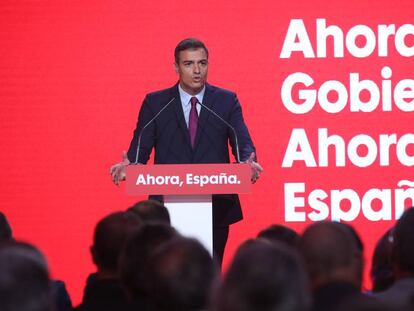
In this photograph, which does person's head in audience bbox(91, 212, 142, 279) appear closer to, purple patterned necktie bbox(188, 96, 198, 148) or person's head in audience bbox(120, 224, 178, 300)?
person's head in audience bbox(120, 224, 178, 300)

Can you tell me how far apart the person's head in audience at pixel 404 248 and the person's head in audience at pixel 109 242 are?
78 centimetres

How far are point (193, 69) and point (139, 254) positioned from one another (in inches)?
98.8

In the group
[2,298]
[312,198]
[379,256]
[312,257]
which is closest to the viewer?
[2,298]

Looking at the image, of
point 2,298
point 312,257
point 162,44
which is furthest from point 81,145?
point 2,298

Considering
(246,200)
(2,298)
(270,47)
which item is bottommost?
(246,200)

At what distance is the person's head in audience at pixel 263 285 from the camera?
1888 millimetres

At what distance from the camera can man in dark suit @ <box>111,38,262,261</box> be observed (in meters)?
5.21

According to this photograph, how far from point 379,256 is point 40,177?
12.9 ft

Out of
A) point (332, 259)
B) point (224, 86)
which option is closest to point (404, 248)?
point (332, 259)

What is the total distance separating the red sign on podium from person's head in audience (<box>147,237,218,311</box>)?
232 centimetres

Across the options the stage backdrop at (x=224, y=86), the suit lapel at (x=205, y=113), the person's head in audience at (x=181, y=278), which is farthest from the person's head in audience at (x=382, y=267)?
the stage backdrop at (x=224, y=86)

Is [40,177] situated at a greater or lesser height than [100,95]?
lesser

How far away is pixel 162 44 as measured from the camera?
271 inches

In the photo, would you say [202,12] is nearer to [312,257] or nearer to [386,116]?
[386,116]
